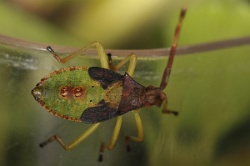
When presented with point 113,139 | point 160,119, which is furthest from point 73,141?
point 160,119

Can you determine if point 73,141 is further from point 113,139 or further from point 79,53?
point 79,53

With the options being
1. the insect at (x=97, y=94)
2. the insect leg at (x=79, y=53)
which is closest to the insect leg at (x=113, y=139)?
the insect at (x=97, y=94)

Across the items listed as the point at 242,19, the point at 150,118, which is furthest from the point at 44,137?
the point at 242,19

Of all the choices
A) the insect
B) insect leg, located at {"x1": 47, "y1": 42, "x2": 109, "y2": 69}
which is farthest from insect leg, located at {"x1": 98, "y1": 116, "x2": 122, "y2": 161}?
insect leg, located at {"x1": 47, "y1": 42, "x2": 109, "y2": 69}

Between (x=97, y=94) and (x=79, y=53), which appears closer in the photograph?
(x=79, y=53)

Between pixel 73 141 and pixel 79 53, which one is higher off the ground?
pixel 79 53

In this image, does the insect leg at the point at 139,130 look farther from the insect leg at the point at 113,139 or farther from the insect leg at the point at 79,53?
the insect leg at the point at 79,53

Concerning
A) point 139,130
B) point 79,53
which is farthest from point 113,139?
point 79,53
